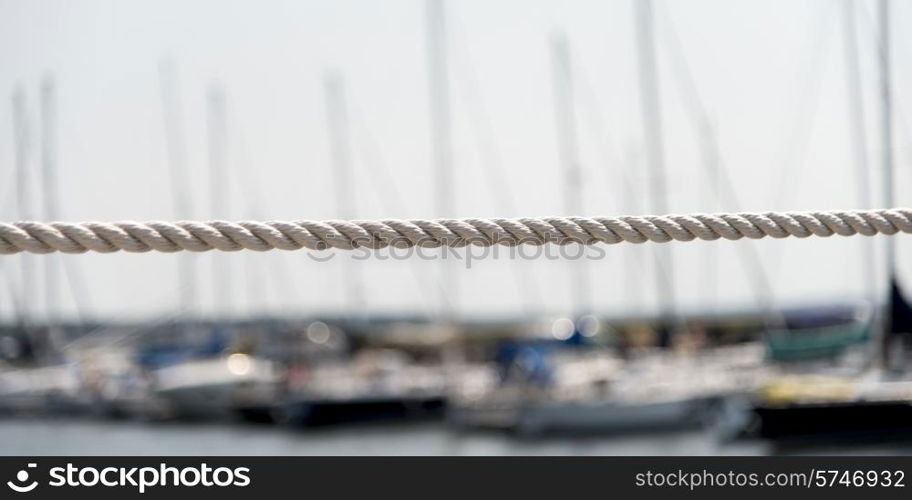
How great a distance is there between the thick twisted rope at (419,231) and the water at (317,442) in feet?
45.4

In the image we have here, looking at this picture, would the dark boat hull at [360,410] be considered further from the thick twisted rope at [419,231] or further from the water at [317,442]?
the thick twisted rope at [419,231]

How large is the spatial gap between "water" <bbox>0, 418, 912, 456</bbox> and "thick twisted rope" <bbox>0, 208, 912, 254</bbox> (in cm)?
1385

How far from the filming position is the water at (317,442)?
19.3 m

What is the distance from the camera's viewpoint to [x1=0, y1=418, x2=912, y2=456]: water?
1931cm

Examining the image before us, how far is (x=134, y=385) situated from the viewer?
30.0m

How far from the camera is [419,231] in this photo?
2.39 metres

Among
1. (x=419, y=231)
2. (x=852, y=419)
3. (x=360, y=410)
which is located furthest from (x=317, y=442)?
(x=419, y=231)

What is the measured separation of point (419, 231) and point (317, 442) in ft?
71.1

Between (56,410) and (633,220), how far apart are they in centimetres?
2889

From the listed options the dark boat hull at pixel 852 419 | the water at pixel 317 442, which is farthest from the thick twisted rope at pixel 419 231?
the dark boat hull at pixel 852 419

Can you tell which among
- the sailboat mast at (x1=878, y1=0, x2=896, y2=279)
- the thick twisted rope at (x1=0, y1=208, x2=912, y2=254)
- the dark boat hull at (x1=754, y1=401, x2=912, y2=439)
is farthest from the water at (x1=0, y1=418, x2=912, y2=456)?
the thick twisted rope at (x1=0, y1=208, x2=912, y2=254)

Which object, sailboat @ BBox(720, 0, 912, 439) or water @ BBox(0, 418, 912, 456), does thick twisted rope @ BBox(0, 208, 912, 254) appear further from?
sailboat @ BBox(720, 0, 912, 439)

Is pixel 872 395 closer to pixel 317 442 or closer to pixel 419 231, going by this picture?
pixel 317 442

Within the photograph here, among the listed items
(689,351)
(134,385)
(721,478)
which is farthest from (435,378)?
(721,478)
